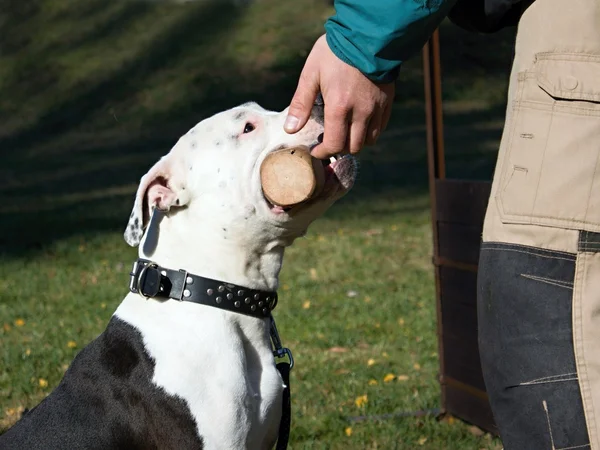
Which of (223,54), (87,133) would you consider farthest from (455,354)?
(223,54)

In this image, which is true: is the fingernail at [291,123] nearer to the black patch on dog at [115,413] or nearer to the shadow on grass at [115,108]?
the black patch on dog at [115,413]

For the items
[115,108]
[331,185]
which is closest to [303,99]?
[331,185]

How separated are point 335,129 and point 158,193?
3.18ft

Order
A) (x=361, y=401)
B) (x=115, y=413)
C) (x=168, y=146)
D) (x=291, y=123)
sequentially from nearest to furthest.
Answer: (x=291, y=123)
(x=115, y=413)
(x=361, y=401)
(x=168, y=146)

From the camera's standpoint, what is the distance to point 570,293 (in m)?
2.32

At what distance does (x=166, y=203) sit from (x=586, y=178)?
1.54 meters

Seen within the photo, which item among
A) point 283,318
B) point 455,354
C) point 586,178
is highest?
point 586,178

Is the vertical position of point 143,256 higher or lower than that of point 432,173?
higher

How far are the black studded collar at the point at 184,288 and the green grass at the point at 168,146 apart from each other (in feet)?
6.49

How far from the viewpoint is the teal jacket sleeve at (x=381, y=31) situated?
228cm

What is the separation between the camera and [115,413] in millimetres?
3123

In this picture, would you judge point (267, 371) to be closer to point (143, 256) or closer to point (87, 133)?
point (143, 256)

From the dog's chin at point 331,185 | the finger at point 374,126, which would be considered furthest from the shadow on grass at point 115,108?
the finger at point 374,126

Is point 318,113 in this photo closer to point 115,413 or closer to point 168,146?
point 115,413
